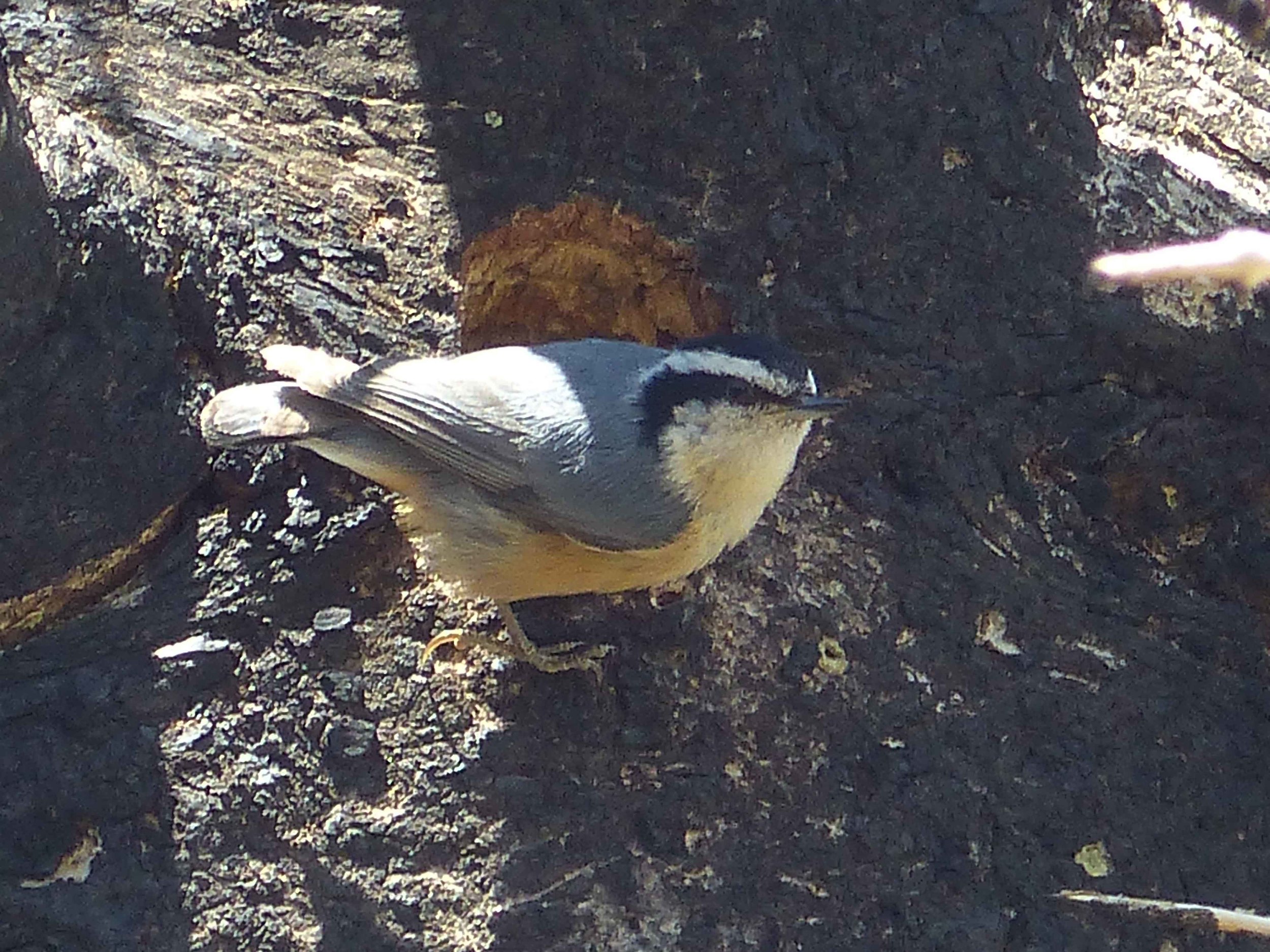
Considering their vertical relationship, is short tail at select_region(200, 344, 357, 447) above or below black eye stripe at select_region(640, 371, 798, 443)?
below

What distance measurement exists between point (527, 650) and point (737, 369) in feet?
1.78

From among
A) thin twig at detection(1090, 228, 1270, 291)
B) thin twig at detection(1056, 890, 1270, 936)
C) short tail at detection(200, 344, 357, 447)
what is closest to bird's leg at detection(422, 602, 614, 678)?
short tail at detection(200, 344, 357, 447)

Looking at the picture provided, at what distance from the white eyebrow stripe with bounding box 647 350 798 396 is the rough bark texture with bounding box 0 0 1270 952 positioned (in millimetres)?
166

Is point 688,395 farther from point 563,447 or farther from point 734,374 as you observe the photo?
point 563,447

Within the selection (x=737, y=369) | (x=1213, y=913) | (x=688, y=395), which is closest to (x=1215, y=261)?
(x=1213, y=913)

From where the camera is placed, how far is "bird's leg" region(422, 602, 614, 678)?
1972 millimetres

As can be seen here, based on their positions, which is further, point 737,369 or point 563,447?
point 563,447

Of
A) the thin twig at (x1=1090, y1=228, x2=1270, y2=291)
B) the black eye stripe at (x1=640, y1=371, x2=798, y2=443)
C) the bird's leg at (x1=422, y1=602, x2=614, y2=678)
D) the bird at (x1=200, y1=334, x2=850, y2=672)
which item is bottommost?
the bird's leg at (x1=422, y1=602, x2=614, y2=678)

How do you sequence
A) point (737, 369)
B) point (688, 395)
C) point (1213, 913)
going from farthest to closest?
1. point (688, 395)
2. point (737, 369)
3. point (1213, 913)

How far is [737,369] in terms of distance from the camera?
206 centimetres

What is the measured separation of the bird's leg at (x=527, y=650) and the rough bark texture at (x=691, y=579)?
0.10 ft

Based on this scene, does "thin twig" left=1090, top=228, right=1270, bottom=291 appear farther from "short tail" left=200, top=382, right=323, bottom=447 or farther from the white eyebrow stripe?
"short tail" left=200, top=382, right=323, bottom=447

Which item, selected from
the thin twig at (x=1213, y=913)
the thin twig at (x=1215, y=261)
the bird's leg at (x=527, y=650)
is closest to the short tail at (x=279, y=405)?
the bird's leg at (x=527, y=650)

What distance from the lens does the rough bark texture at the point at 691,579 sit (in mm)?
1915
